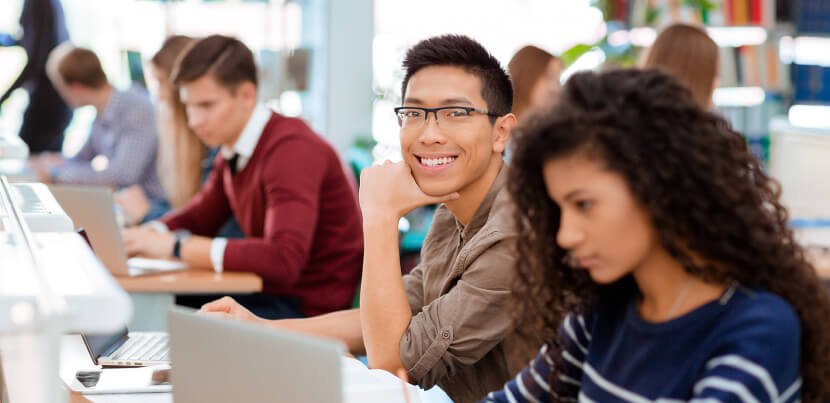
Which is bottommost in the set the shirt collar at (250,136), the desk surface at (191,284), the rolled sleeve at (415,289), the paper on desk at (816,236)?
the paper on desk at (816,236)

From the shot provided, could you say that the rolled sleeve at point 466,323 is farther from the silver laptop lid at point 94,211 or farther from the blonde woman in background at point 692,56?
the blonde woman in background at point 692,56

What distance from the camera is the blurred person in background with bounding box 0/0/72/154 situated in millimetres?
5742

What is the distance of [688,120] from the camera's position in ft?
3.15

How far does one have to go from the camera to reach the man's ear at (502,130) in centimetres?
168

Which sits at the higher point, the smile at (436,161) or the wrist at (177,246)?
the smile at (436,161)

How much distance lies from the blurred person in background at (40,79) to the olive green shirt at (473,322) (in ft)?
16.3

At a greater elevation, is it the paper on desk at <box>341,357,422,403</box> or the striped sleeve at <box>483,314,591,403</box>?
the striped sleeve at <box>483,314,591,403</box>

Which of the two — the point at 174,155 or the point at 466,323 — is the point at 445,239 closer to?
the point at 466,323

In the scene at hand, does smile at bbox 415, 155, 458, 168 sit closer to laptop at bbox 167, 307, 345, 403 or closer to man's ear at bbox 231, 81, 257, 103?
laptop at bbox 167, 307, 345, 403

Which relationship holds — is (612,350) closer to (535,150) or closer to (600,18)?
(535,150)

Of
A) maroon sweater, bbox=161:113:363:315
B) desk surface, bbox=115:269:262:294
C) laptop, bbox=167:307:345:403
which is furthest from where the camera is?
maroon sweater, bbox=161:113:363:315

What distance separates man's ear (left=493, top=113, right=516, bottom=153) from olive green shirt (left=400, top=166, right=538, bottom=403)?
115 millimetres

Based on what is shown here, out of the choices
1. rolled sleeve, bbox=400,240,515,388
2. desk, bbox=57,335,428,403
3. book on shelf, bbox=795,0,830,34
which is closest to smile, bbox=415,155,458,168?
rolled sleeve, bbox=400,240,515,388

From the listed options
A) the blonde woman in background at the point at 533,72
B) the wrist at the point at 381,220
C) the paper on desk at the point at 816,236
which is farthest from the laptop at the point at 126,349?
the blonde woman in background at the point at 533,72
